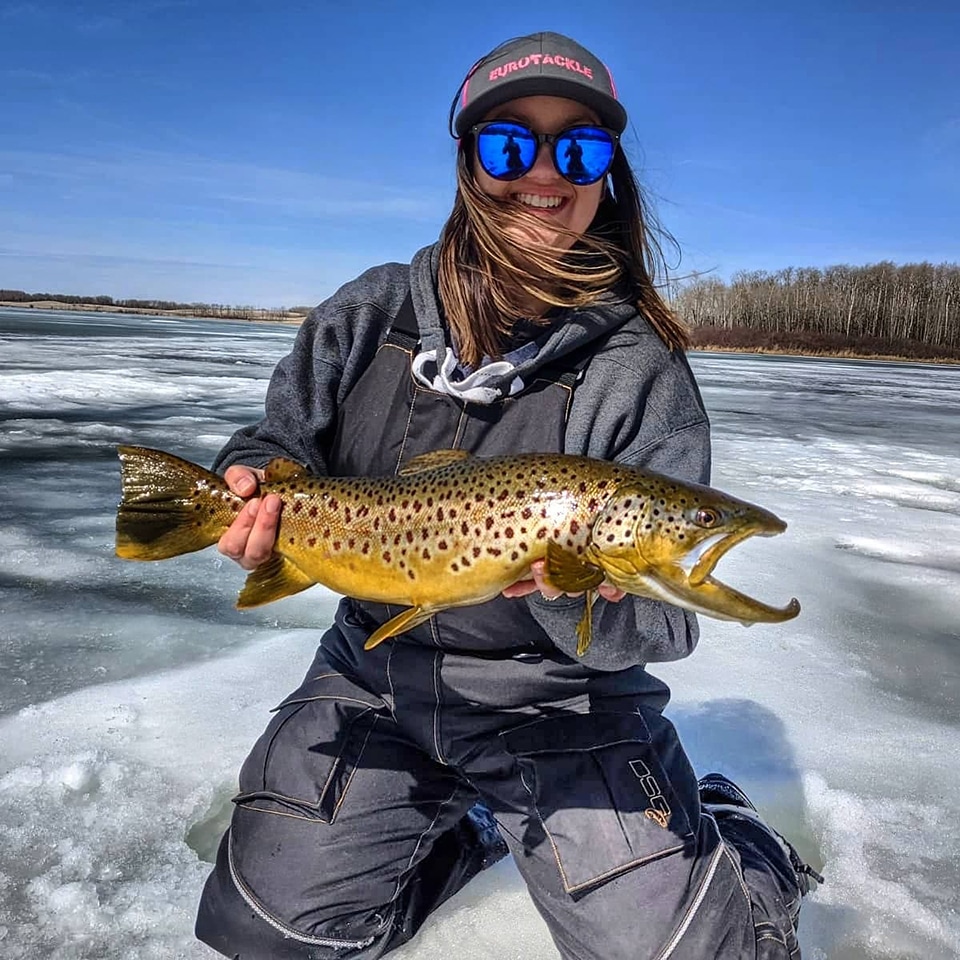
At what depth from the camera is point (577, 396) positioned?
9.18 feet

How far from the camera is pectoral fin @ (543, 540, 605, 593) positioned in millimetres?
2023

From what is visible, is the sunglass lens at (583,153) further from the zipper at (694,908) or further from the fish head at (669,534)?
the zipper at (694,908)

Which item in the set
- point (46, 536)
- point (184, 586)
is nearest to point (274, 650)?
point (184, 586)

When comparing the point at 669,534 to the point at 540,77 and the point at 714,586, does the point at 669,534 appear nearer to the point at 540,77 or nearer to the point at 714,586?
the point at 714,586

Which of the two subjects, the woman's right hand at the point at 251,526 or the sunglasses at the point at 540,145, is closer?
the woman's right hand at the point at 251,526

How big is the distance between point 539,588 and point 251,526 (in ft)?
2.91

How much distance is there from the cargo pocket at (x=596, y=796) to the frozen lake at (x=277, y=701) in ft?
1.16

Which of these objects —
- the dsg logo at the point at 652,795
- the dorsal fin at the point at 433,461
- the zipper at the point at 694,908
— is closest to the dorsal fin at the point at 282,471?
the dorsal fin at the point at 433,461

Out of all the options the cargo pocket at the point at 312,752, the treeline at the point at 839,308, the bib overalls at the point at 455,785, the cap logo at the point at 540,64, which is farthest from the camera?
the treeline at the point at 839,308

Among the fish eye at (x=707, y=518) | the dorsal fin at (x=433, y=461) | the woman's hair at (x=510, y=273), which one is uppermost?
the woman's hair at (x=510, y=273)

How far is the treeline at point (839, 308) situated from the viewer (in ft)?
273

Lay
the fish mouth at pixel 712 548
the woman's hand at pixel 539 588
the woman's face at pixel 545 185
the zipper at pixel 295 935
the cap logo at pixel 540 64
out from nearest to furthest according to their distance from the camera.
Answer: the fish mouth at pixel 712 548 < the woman's hand at pixel 539 588 < the zipper at pixel 295 935 < the cap logo at pixel 540 64 < the woman's face at pixel 545 185

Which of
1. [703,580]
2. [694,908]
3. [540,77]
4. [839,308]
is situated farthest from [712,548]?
[839,308]

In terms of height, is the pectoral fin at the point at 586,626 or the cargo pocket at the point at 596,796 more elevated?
the pectoral fin at the point at 586,626
